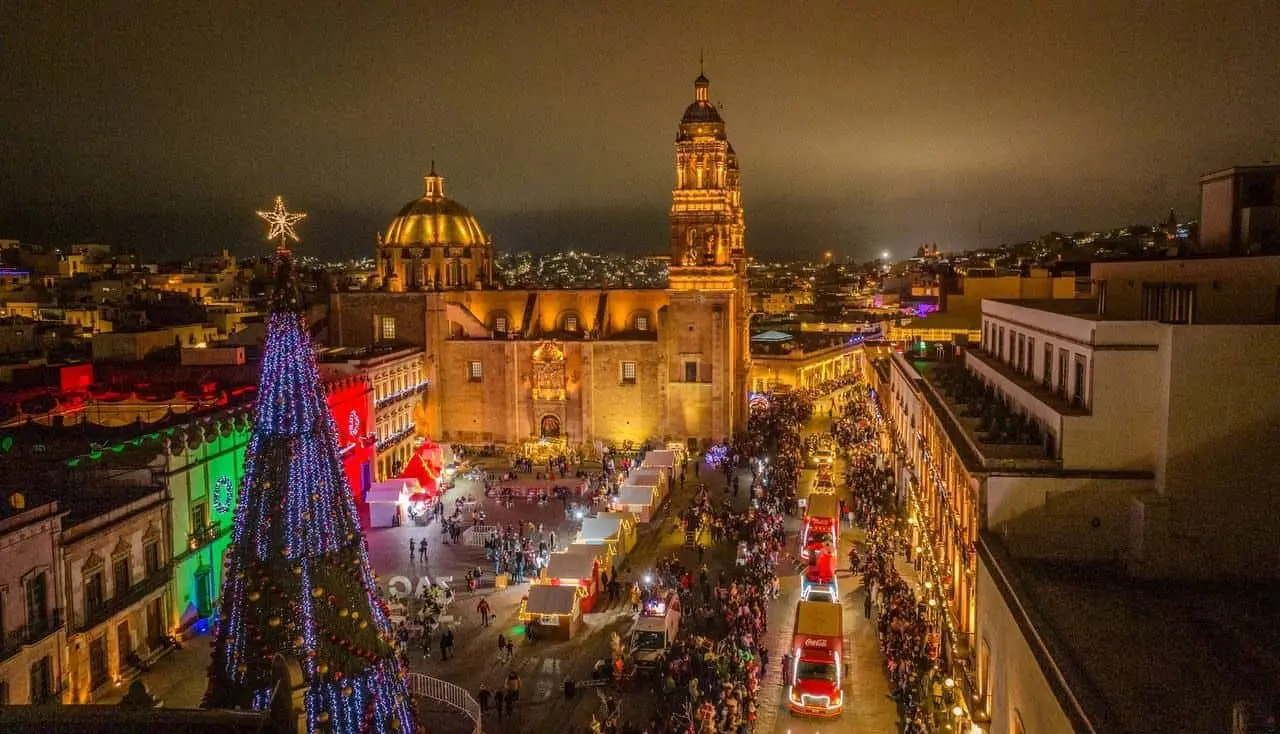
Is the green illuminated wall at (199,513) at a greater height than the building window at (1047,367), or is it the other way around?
the building window at (1047,367)

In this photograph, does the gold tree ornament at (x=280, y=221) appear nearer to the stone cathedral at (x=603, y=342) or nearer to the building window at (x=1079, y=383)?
the building window at (x=1079, y=383)

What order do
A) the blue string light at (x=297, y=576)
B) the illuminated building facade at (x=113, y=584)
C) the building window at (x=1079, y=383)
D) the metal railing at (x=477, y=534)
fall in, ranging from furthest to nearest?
the metal railing at (x=477, y=534) → the illuminated building facade at (x=113, y=584) → the building window at (x=1079, y=383) → the blue string light at (x=297, y=576)

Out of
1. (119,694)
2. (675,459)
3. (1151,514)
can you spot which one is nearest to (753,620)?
(1151,514)

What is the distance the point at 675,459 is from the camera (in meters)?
38.8

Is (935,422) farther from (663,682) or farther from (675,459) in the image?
(675,459)

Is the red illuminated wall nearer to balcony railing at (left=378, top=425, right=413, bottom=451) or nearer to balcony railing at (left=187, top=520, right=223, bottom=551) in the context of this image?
balcony railing at (left=378, top=425, right=413, bottom=451)

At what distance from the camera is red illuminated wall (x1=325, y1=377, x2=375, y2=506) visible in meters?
35.3

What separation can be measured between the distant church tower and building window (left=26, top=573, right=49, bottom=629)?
1224 inches

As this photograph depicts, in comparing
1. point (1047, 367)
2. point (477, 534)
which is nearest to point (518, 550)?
point (477, 534)

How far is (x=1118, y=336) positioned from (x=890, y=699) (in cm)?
801

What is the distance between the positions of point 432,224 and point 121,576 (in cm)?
3678

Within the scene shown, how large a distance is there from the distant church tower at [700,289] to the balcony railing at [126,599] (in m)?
27.5

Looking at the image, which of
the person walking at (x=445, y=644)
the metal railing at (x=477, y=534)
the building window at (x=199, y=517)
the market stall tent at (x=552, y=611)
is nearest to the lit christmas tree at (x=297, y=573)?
the person walking at (x=445, y=644)

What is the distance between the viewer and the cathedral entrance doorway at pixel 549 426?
47500 millimetres
